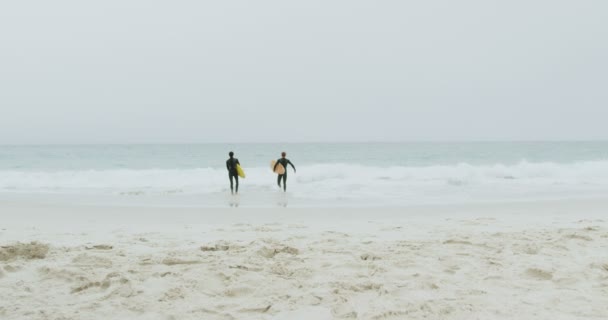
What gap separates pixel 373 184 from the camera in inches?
773

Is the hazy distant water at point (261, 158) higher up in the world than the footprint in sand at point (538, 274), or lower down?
lower down

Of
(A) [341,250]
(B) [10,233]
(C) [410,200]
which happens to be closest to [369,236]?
(A) [341,250]

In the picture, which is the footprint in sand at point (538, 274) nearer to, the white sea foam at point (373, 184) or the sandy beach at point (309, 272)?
the sandy beach at point (309, 272)

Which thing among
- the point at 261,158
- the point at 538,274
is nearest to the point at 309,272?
the point at 538,274

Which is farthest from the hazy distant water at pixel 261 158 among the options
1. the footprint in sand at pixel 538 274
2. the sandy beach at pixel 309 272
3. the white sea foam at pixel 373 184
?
the footprint in sand at pixel 538 274

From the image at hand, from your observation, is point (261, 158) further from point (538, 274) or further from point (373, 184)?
point (538, 274)

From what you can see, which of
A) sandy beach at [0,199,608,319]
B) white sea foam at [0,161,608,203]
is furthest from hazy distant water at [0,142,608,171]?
sandy beach at [0,199,608,319]

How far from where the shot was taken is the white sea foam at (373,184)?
15.5 meters

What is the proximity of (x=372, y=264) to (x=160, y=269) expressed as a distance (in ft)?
7.57

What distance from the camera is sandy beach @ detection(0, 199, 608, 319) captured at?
371 cm

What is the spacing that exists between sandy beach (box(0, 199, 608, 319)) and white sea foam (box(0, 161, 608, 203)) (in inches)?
271

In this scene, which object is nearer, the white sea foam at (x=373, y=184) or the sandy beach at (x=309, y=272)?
the sandy beach at (x=309, y=272)

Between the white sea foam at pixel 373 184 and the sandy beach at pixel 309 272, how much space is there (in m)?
6.89

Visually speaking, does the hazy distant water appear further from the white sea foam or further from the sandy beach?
the sandy beach
